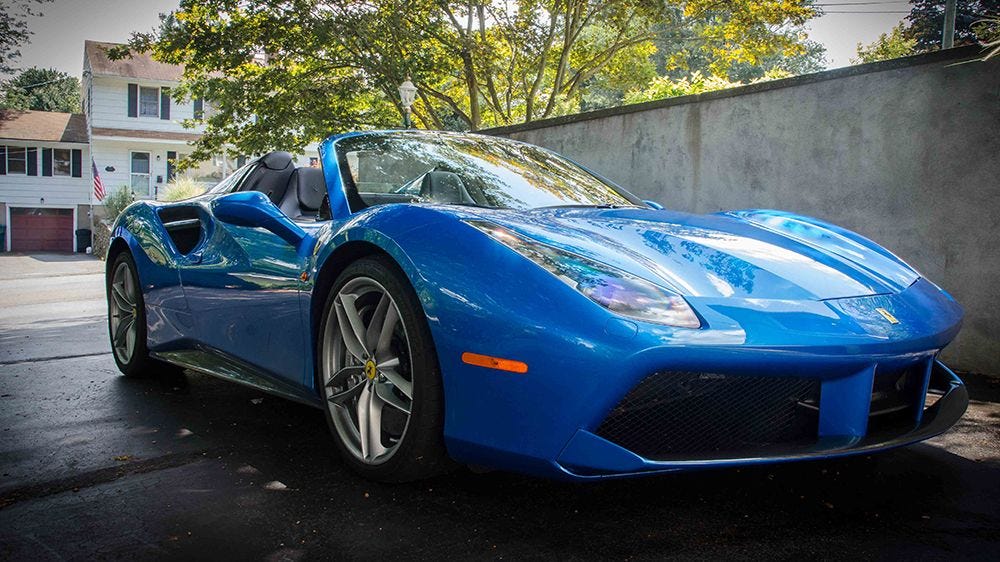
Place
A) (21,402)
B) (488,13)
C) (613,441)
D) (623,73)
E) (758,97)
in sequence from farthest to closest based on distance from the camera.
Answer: (623,73) → (488,13) → (758,97) → (21,402) → (613,441)

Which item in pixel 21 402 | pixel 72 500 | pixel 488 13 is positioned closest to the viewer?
pixel 72 500

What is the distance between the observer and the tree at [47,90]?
56594mm

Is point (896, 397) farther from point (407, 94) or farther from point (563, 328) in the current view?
point (407, 94)

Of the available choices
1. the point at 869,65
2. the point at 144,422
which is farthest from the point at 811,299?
the point at 869,65

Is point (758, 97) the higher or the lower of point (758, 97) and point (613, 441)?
the higher

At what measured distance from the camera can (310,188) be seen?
3.61 meters

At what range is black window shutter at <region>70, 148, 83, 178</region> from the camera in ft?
117

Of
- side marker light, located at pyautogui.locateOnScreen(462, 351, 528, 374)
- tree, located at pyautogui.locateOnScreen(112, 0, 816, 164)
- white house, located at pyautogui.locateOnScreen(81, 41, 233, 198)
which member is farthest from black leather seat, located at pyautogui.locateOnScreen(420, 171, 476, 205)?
white house, located at pyautogui.locateOnScreen(81, 41, 233, 198)

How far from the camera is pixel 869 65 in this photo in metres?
5.29

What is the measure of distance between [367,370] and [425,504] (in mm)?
476

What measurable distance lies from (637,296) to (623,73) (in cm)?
1967

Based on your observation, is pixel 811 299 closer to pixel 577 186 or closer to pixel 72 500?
pixel 577 186

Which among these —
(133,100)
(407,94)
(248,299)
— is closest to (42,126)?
(133,100)

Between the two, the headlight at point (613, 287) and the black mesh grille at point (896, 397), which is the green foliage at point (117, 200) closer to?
the headlight at point (613, 287)
